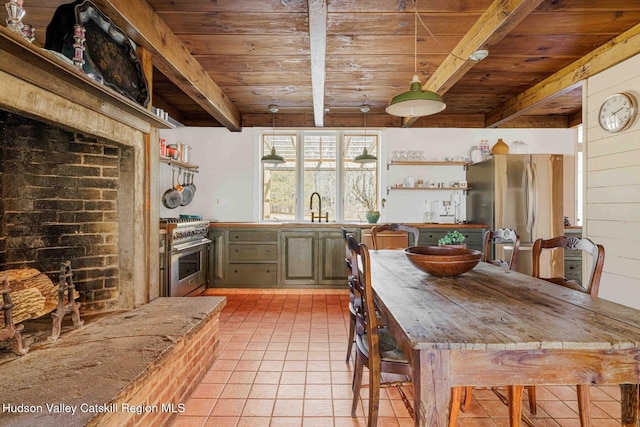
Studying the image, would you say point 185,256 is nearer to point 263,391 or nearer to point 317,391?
point 263,391

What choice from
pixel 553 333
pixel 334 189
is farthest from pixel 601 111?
pixel 334 189

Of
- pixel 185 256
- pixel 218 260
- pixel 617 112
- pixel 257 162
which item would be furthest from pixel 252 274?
pixel 617 112

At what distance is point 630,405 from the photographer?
1.09 meters

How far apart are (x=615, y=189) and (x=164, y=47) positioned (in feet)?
12.3

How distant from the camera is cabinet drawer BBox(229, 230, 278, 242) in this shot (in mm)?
4449

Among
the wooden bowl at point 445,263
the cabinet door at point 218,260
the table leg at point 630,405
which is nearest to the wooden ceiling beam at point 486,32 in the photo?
the wooden bowl at point 445,263

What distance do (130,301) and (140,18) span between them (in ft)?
6.03

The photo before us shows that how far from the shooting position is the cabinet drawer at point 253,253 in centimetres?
446

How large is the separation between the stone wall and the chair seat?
5.41ft

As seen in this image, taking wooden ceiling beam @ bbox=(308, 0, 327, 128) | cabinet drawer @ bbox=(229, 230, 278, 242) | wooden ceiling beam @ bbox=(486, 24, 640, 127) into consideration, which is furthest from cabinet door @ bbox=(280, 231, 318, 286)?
wooden ceiling beam @ bbox=(486, 24, 640, 127)

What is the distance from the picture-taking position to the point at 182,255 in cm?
364

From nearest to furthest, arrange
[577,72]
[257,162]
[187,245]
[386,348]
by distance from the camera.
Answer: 1. [386,348]
2. [577,72]
3. [187,245]
4. [257,162]

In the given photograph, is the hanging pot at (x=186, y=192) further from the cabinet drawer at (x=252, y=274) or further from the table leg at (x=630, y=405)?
the table leg at (x=630, y=405)

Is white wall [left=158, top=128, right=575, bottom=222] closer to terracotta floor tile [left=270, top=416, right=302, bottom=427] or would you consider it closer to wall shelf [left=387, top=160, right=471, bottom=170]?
wall shelf [left=387, top=160, right=471, bottom=170]
